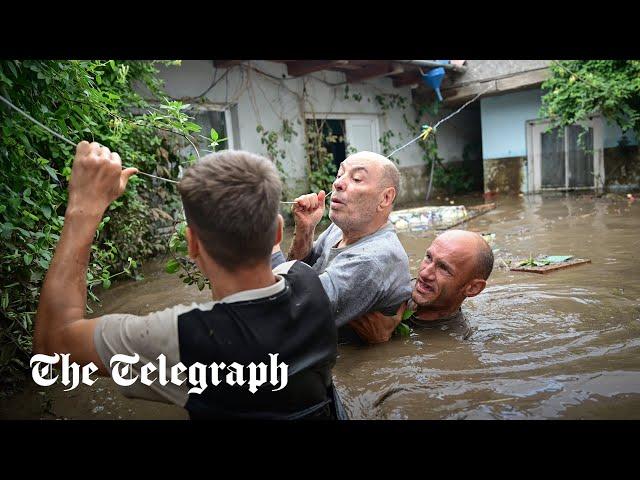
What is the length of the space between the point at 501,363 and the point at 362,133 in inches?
394

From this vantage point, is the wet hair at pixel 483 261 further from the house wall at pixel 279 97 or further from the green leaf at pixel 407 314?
the house wall at pixel 279 97

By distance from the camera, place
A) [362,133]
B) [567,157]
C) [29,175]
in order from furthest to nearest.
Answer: [567,157] → [362,133] → [29,175]

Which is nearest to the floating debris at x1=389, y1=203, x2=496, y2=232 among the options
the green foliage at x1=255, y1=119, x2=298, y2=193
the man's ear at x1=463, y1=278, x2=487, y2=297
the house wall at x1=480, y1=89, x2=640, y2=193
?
the green foliage at x1=255, y1=119, x2=298, y2=193

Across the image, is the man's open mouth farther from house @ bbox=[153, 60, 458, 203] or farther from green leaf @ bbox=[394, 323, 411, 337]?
house @ bbox=[153, 60, 458, 203]

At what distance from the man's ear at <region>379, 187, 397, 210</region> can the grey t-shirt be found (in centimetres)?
14

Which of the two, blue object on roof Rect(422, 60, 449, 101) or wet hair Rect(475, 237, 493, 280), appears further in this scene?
blue object on roof Rect(422, 60, 449, 101)

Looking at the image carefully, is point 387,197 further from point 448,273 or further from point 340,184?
point 448,273

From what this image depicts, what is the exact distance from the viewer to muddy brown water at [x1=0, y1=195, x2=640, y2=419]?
8.05 ft

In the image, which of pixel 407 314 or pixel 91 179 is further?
pixel 407 314

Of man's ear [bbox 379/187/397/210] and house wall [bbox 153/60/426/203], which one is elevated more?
house wall [bbox 153/60/426/203]

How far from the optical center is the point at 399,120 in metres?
13.5

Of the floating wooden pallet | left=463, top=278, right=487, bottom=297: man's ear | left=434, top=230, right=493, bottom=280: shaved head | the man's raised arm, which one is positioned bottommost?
the floating wooden pallet

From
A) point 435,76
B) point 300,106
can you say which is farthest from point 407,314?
point 435,76
